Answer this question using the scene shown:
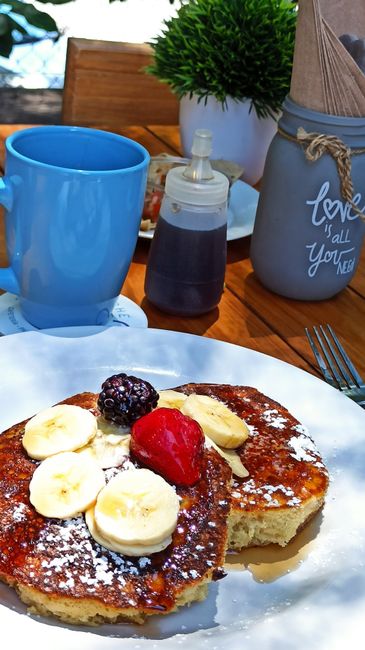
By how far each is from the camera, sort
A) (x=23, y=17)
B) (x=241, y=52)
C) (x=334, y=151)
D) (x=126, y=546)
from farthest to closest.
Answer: (x=23, y=17), (x=241, y=52), (x=334, y=151), (x=126, y=546)

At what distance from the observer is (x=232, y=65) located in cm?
156

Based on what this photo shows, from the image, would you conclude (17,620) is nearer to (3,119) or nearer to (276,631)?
(276,631)

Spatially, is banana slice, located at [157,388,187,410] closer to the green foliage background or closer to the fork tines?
the fork tines

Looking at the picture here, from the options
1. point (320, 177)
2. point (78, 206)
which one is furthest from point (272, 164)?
point (78, 206)

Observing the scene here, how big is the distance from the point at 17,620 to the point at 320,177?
0.81 meters

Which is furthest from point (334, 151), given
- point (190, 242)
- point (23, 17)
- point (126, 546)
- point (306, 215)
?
point (23, 17)

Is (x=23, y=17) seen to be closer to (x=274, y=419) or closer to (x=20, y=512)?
(x=274, y=419)

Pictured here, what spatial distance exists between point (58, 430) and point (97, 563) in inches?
6.5

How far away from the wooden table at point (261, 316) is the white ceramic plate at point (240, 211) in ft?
0.12

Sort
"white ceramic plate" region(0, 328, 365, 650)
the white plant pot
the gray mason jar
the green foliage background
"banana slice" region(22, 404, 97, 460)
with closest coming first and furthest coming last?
"white ceramic plate" region(0, 328, 365, 650) → "banana slice" region(22, 404, 97, 460) → the gray mason jar → the white plant pot → the green foliage background

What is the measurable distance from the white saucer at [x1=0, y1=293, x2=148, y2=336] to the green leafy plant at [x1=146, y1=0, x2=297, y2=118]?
1.88 feet

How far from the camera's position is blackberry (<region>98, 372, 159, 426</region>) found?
88cm

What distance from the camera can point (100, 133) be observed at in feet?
3.75

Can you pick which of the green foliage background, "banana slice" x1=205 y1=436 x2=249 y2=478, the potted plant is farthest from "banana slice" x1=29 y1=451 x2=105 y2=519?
the green foliage background
